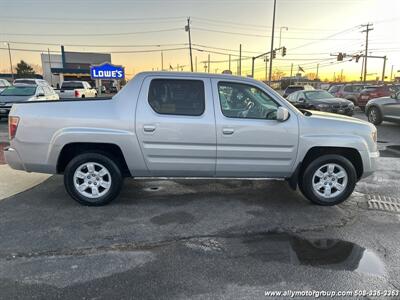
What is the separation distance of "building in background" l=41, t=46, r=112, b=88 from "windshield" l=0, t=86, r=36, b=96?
53.4 m

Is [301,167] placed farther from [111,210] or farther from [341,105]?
[341,105]

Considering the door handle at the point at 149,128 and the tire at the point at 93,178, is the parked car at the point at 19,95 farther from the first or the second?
the door handle at the point at 149,128

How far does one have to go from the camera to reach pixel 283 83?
265 ft

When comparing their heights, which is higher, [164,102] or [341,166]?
[164,102]

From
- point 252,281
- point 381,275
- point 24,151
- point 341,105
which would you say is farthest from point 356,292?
point 341,105

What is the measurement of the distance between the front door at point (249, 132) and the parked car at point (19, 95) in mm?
11969

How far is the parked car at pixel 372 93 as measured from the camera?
20891 millimetres

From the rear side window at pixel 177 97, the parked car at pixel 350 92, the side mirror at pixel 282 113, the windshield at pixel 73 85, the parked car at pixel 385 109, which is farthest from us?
the windshield at pixel 73 85

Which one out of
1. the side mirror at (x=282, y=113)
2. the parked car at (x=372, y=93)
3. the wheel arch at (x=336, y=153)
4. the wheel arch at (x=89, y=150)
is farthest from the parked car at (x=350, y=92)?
the wheel arch at (x=89, y=150)

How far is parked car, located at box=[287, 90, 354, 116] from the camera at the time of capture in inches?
607

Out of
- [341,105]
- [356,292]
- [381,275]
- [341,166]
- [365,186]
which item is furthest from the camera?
[341,105]

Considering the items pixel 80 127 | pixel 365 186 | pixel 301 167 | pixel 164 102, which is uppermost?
pixel 164 102

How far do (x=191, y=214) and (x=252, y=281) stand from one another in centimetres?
170

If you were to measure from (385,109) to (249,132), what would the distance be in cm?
1130
